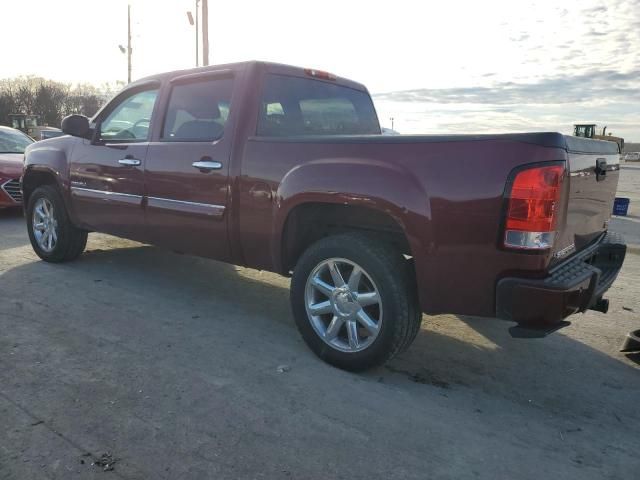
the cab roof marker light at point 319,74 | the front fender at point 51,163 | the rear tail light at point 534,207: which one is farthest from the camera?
the front fender at point 51,163

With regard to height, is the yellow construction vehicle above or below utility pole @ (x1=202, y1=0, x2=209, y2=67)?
below

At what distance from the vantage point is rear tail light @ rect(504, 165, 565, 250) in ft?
8.34

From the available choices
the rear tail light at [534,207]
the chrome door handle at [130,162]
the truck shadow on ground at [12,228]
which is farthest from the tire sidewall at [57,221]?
the rear tail light at [534,207]

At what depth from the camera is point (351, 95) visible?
190 inches

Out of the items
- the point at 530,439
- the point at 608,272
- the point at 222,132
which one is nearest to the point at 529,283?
the point at 530,439

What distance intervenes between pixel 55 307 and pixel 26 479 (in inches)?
90.5

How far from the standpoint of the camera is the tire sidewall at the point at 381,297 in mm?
3068

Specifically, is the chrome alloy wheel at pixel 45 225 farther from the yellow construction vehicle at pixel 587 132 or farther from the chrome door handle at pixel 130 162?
the yellow construction vehicle at pixel 587 132

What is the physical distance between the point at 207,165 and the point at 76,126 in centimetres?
187

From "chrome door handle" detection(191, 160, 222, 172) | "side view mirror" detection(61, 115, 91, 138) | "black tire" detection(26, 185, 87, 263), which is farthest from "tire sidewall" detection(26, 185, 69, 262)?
"chrome door handle" detection(191, 160, 222, 172)

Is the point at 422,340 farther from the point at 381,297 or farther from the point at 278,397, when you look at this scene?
the point at 278,397

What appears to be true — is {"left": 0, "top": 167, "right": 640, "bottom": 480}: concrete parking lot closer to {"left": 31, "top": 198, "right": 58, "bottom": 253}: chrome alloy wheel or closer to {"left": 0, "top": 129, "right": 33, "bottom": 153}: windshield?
{"left": 31, "top": 198, "right": 58, "bottom": 253}: chrome alloy wheel

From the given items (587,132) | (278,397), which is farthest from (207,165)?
(587,132)

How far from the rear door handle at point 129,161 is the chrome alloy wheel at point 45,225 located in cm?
142
